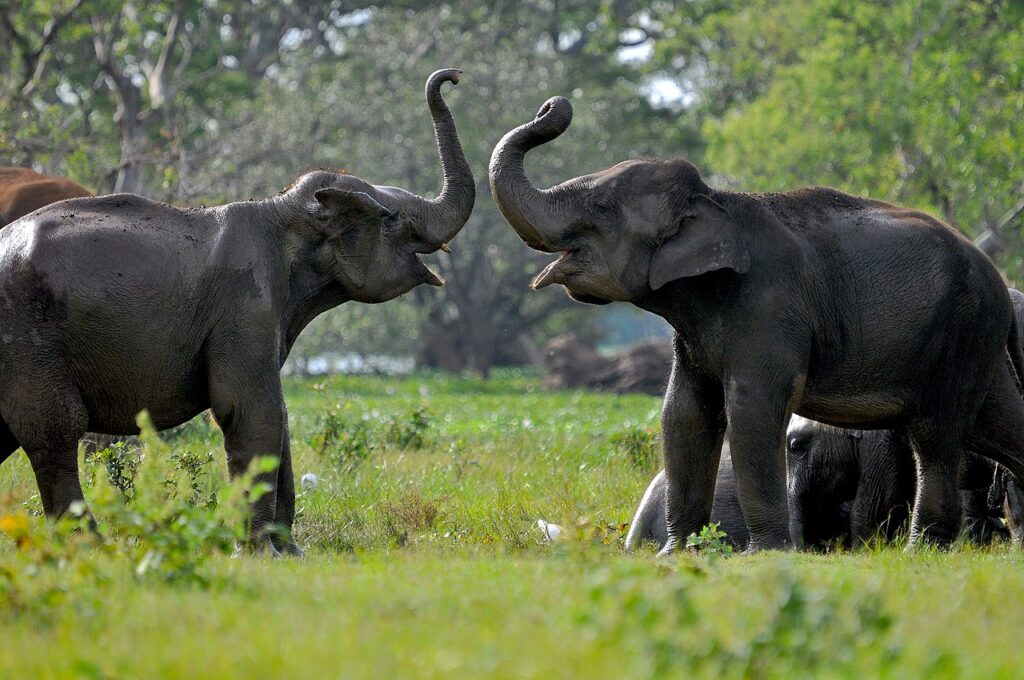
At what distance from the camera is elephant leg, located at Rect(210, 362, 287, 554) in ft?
28.6

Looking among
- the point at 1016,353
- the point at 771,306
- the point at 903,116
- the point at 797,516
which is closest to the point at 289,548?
the point at 771,306

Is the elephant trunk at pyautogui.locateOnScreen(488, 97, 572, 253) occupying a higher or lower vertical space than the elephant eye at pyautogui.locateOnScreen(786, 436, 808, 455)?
higher

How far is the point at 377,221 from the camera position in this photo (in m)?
9.54

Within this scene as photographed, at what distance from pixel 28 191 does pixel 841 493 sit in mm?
5874

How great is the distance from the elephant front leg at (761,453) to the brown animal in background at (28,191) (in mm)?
5014

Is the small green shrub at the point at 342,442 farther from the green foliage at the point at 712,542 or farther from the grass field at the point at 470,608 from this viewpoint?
the green foliage at the point at 712,542

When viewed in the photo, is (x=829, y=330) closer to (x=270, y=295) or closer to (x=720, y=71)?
(x=270, y=295)

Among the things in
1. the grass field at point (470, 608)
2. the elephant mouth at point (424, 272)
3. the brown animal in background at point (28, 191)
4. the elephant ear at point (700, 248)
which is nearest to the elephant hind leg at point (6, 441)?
the grass field at point (470, 608)

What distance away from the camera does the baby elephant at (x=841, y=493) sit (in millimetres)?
10312

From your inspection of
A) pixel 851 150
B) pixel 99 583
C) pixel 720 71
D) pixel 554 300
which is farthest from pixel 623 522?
pixel 720 71

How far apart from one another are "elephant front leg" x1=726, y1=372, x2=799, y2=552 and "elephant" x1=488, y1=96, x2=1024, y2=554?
1cm

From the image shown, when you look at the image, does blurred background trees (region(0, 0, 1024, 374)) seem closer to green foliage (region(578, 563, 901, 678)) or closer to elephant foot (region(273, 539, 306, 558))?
elephant foot (region(273, 539, 306, 558))

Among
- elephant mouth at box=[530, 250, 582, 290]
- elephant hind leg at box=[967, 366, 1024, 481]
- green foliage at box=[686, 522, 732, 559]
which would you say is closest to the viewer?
green foliage at box=[686, 522, 732, 559]

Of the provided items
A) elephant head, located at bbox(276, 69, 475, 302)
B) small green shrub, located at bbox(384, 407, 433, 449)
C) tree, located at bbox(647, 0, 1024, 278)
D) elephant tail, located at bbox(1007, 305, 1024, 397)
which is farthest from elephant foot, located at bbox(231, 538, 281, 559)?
tree, located at bbox(647, 0, 1024, 278)
